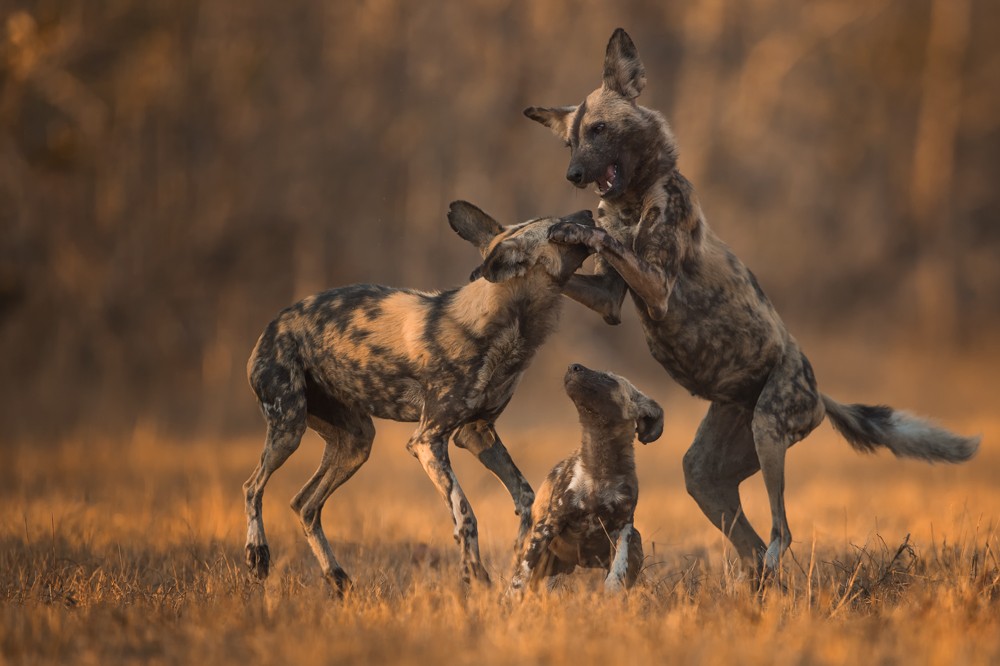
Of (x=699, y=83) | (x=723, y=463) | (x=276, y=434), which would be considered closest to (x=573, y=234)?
(x=723, y=463)

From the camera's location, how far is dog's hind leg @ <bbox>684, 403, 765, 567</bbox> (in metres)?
5.30

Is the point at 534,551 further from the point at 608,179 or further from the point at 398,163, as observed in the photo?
the point at 398,163

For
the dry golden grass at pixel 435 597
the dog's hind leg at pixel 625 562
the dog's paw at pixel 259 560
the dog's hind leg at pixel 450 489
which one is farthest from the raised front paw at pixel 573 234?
the dog's paw at pixel 259 560

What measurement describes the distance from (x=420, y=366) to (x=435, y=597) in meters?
1.10

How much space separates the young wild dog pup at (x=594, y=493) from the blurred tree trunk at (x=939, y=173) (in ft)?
50.9

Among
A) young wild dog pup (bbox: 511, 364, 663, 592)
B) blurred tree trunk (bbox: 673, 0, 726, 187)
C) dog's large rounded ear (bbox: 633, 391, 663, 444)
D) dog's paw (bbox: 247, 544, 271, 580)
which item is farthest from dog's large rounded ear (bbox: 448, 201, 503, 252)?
blurred tree trunk (bbox: 673, 0, 726, 187)

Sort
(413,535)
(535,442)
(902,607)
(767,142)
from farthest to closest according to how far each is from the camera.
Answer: (767,142)
(535,442)
(413,535)
(902,607)

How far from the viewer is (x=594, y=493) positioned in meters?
4.81

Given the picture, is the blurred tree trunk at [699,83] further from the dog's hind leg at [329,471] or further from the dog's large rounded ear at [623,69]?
the dog's hind leg at [329,471]

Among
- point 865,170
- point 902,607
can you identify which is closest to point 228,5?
point 865,170

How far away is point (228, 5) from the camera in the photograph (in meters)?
16.3

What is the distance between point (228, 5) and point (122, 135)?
2.46m

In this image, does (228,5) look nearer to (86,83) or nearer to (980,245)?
(86,83)

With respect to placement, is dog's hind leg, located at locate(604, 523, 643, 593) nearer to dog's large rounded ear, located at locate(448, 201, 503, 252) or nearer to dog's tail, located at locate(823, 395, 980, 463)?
dog's tail, located at locate(823, 395, 980, 463)
